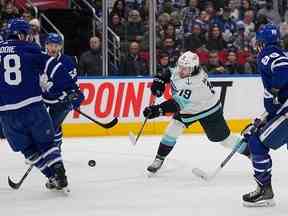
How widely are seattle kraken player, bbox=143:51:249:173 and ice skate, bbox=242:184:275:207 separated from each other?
1002 millimetres

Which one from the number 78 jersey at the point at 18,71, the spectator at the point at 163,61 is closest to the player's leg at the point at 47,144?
the number 78 jersey at the point at 18,71

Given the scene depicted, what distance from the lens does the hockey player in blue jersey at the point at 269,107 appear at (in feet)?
14.0

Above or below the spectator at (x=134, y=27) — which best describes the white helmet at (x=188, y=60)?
above

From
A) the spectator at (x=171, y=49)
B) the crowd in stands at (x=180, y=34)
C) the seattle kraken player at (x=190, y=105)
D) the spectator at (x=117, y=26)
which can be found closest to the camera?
the seattle kraken player at (x=190, y=105)

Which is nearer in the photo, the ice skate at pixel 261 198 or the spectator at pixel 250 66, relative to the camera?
the ice skate at pixel 261 198

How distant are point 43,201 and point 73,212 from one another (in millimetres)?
408

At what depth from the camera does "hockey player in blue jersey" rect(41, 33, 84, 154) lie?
533 centimetres

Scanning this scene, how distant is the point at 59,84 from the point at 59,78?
2.4 inches

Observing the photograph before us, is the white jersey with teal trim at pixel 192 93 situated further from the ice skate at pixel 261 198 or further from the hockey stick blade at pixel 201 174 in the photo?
the ice skate at pixel 261 198

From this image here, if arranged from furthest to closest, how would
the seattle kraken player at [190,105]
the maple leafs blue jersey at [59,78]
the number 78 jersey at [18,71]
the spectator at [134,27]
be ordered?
the spectator at [134,27] → the seattle kraken player at [190,105] → the maple leafs blue jersey at [59,78] → the number 78 jersey at [18,71]

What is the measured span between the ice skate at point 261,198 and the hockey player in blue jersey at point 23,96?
1192 mm

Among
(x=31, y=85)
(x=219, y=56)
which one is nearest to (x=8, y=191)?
(x=31, y=85)

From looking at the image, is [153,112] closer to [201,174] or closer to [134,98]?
[201,174]

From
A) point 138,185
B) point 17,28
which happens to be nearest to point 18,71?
point 17,28
